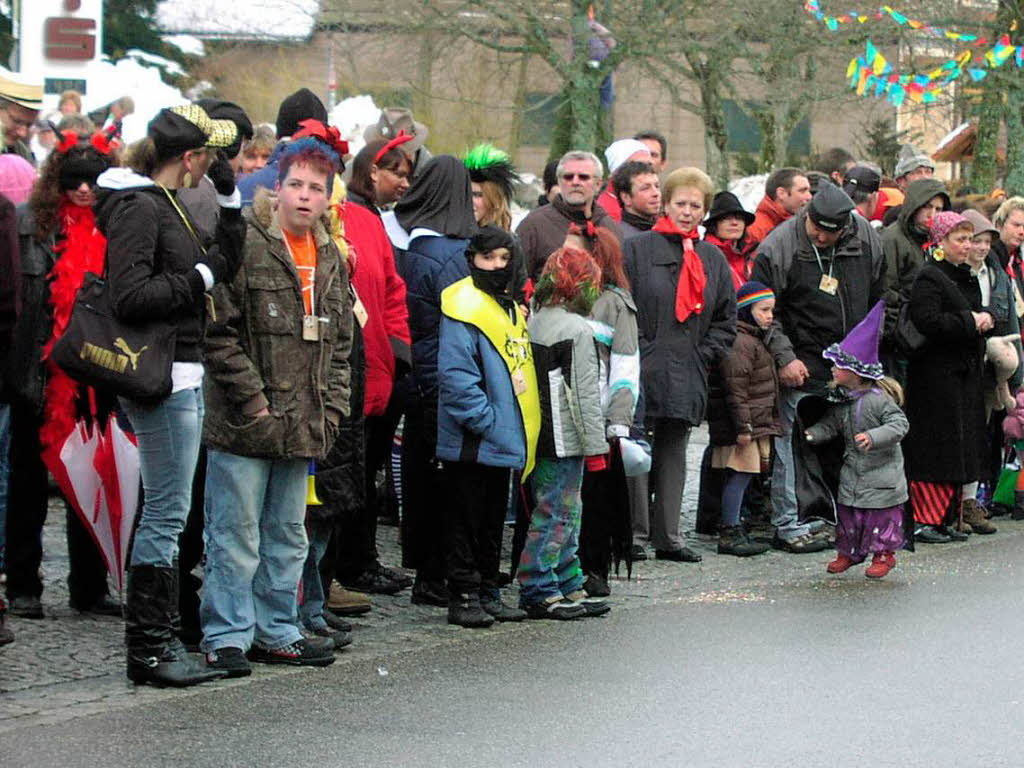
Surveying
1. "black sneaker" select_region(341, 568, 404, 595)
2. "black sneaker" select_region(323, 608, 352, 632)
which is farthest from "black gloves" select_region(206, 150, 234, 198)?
"black sneaker" select_region(341, 568, 404, 595)

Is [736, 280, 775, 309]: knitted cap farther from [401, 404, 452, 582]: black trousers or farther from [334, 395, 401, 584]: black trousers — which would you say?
[401, 404, 452, 582]: black trousers

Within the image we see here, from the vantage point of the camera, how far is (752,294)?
10641mm

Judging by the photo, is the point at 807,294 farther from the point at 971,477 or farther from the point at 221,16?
the point at 221,16

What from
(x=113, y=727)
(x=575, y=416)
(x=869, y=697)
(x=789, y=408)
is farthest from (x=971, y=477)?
(x=113, y=727)

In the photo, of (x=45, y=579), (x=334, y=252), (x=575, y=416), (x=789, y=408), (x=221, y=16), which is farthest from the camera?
(x=221, y=16)

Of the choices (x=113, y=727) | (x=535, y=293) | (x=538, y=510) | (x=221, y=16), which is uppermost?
(x=221, y=16)

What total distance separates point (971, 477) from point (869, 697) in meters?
4.82

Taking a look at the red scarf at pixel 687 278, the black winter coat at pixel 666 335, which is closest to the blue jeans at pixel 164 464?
the black winter coat at pixel 666 335

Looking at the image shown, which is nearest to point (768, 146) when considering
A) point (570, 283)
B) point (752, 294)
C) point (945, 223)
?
point (945, 223)

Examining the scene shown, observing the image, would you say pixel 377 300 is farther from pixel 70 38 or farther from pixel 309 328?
pixel 70 38

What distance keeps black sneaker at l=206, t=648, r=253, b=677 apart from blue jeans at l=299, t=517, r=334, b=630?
65cm

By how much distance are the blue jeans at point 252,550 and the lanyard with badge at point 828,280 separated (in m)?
4.57

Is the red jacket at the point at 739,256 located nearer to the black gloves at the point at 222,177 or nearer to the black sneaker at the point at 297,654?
the black sneaker at the point at 297,654

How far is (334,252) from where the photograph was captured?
7.29m
